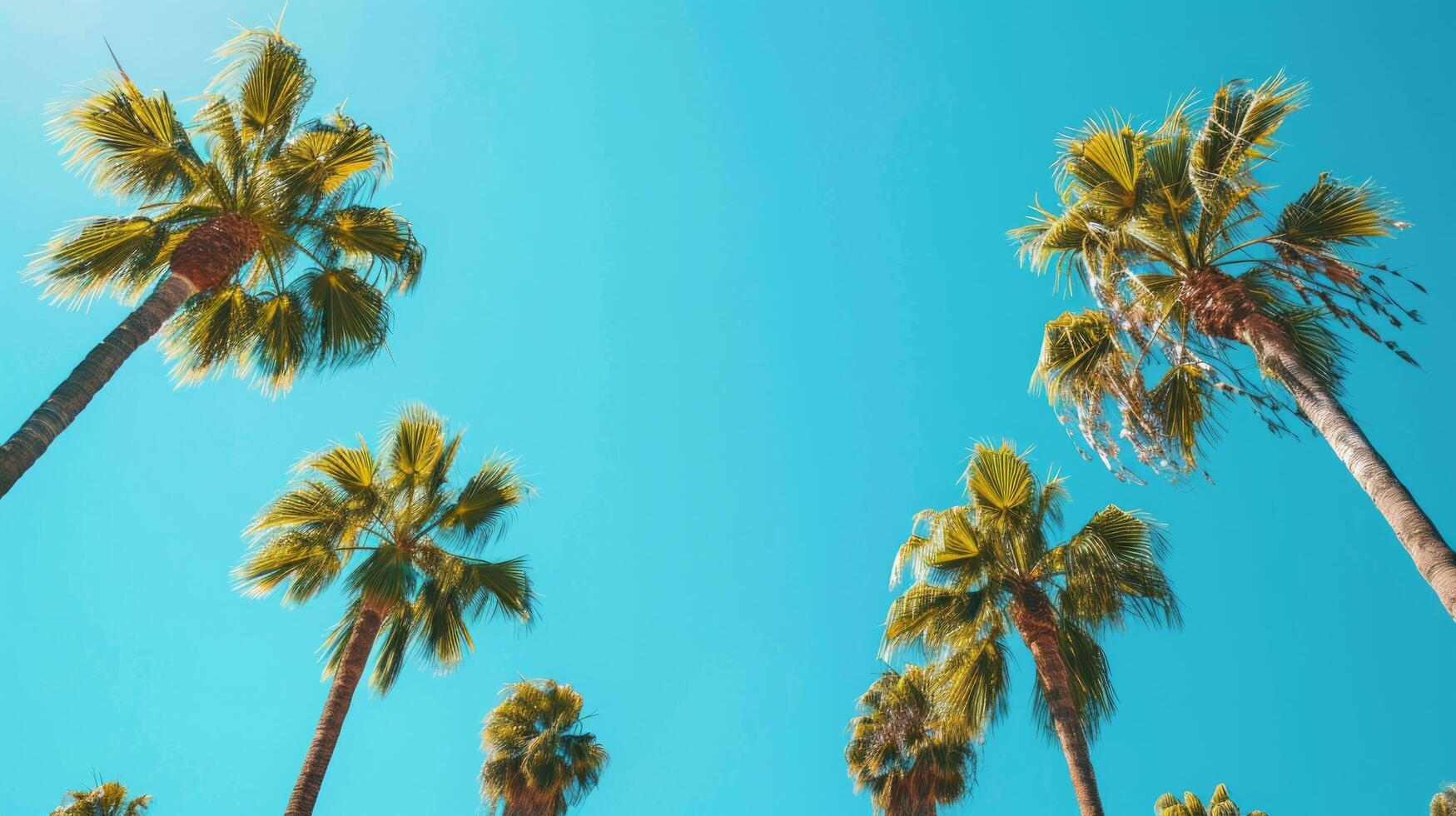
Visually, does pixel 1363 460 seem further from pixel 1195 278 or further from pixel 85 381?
pixel 85 381

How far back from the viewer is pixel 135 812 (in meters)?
16.5

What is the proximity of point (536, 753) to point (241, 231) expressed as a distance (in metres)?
12.6

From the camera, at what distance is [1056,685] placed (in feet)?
43.4

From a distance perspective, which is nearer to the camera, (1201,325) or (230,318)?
(1201,325)

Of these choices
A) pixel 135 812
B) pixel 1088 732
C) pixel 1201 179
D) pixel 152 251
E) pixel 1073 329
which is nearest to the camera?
pixel 1201 179

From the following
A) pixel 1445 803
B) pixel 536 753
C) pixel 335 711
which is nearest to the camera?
pixel 335 711

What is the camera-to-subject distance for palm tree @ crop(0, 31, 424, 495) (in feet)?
36.3

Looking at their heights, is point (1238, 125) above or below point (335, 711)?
above

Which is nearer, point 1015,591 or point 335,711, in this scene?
point 335,711

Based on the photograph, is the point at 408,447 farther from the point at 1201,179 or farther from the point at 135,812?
the point at 1201,179

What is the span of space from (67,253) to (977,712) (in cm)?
1320

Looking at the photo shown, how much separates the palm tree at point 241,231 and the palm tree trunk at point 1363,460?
1073 centimetres

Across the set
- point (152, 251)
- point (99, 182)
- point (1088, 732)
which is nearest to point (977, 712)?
point (1088, 732)

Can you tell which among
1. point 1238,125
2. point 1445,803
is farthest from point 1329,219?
point 1445,803
